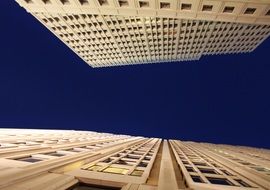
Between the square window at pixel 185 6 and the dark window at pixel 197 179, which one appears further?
the square window at pixel 185 6

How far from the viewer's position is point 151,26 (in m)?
76.7

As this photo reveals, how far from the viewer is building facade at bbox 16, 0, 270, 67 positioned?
32.4 meters

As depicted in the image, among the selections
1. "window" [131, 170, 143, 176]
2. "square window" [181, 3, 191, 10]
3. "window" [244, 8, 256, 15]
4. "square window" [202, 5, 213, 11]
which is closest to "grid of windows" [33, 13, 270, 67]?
"square window" [181, 3, 191, 10]

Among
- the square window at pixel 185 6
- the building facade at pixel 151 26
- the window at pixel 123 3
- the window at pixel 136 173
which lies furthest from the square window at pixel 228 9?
the window at pixel 136 173

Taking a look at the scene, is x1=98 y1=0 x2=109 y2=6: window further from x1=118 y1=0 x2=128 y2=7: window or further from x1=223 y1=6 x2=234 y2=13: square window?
x1=223 y1=6 x2=234 y2=13: square window

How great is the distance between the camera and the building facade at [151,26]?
32438 millimetres

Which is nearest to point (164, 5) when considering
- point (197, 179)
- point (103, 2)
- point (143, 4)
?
point (143, 4)

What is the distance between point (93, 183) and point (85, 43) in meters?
72.4

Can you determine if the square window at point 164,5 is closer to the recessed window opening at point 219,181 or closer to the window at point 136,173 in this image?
the window at point 136,173

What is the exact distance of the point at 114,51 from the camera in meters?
97.0

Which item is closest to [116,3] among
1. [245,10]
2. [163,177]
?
[245,10]

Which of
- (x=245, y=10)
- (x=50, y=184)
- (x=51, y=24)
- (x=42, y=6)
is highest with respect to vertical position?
(x=51, y=24)

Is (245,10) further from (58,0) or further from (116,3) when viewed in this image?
(58,0)

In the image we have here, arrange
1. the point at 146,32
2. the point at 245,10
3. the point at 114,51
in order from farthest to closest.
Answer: the point at 114,51 → the point at 146,32 → the point at 245,10
